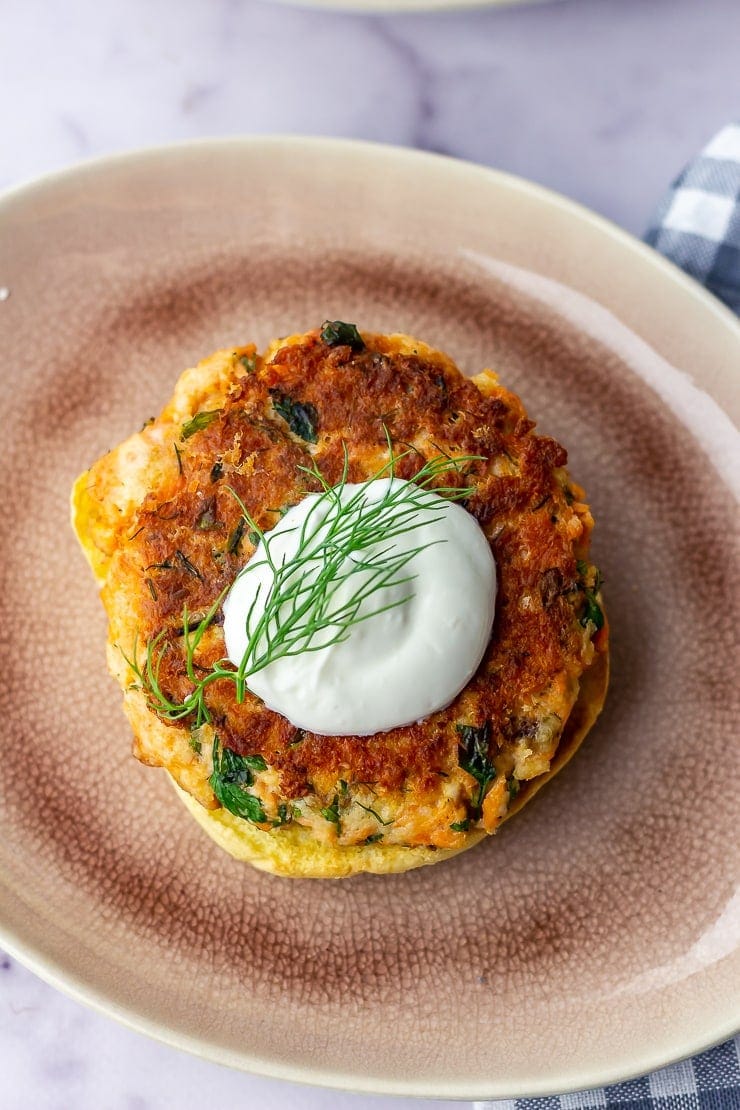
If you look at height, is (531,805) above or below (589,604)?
below

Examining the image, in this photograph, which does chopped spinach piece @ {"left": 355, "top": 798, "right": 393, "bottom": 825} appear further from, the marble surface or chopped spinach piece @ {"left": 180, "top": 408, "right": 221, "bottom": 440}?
the marble surface

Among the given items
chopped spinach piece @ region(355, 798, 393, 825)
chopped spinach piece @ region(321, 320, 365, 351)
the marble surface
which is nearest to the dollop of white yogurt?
chopped spinach piece @ region(355, 798, 393, 825)

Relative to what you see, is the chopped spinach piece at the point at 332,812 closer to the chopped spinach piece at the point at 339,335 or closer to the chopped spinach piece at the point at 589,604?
the chopped spinach piece at the point at 589,604

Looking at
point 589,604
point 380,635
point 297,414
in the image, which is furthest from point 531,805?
point 297,414

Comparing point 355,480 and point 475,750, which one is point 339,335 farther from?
point 475,750

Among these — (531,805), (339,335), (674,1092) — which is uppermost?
(339,335)

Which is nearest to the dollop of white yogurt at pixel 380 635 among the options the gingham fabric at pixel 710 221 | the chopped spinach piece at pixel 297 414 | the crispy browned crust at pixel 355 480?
the crispy browned crust at pixel 355 480

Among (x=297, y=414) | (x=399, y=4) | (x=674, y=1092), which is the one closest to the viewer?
(x=297, y=414)
